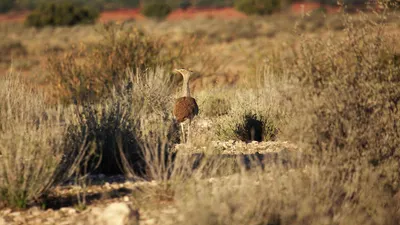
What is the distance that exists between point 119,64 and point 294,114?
9670 millimetres

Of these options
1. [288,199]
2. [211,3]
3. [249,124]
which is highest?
[211,3]

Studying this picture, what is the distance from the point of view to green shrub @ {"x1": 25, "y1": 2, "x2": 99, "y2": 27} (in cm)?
6006

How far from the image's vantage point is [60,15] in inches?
2382

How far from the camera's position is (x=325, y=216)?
641 cm

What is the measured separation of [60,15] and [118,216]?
56536mm

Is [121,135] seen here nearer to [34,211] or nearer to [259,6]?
[34,211]

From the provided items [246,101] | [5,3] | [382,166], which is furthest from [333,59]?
[5,3]

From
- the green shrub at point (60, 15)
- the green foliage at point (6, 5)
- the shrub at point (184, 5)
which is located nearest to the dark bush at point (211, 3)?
the shrub at point (184, 5)

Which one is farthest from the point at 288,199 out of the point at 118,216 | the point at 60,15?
the point at 60,15

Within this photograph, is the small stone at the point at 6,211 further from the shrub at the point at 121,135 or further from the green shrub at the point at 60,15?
the green shrub at the point at 60,15

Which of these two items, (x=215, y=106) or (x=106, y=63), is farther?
(x=106, y=63)

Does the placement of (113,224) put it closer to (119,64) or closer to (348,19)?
(348,19)

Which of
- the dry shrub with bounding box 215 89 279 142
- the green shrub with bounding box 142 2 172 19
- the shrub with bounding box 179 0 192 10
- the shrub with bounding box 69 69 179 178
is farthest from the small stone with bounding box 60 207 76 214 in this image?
the shrub with bounding box 179 0 192 10

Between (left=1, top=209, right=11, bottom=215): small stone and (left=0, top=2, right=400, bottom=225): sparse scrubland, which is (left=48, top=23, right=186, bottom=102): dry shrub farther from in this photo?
(left=1, top=209, right=11, bottom=215): small stone
